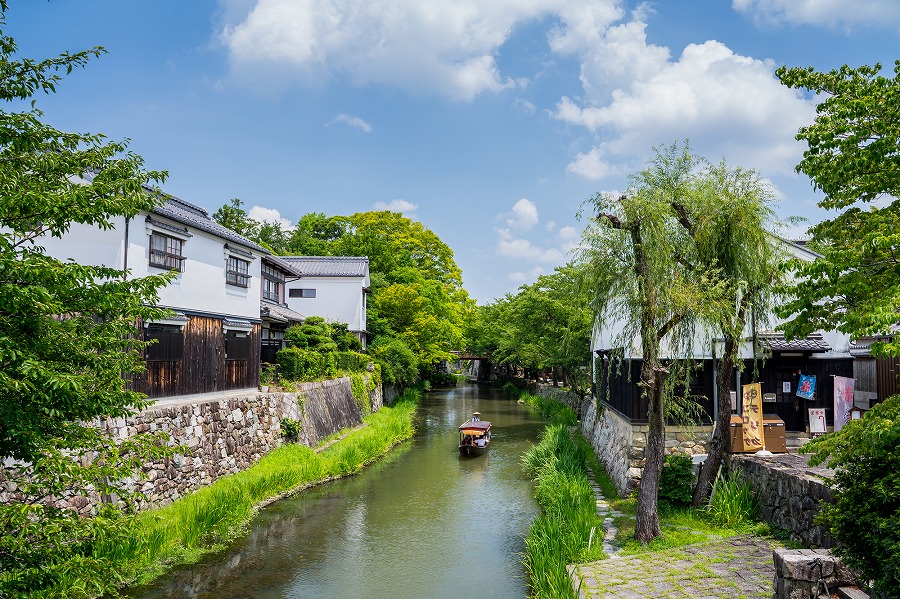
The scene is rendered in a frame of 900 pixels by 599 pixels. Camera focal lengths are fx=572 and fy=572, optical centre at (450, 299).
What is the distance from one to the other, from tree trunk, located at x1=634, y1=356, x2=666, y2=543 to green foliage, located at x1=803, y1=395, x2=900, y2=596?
14.6 feet

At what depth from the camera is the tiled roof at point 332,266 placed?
124 feet

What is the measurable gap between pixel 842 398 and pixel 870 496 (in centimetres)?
1139

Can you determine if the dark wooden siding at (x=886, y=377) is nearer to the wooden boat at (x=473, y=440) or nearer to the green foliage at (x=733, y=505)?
the green foliage at (x=733, y=505)

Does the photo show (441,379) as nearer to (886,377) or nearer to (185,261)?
(185,261)

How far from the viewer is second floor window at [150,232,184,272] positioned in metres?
16.2

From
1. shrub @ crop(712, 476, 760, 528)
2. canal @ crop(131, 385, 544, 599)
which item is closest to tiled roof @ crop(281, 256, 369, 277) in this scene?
canal @ crop(131, 385, 544, 599)

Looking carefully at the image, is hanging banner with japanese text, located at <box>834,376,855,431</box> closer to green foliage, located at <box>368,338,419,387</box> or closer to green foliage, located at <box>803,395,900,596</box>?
green foliage, located at <box>803,395,900,596</box>

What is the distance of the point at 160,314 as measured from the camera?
609cm

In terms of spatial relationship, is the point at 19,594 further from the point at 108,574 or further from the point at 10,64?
the point at 10,64

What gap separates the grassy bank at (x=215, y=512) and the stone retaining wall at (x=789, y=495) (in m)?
10.1

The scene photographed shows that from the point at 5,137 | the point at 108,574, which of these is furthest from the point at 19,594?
the point at 5,137

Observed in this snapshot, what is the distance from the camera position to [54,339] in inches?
220

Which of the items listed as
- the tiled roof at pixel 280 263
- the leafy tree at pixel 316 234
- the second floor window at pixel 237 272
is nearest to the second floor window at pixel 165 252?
the second floor window at pixel 237 272

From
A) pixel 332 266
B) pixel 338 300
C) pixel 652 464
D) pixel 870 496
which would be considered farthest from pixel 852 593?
pixel 332 266
